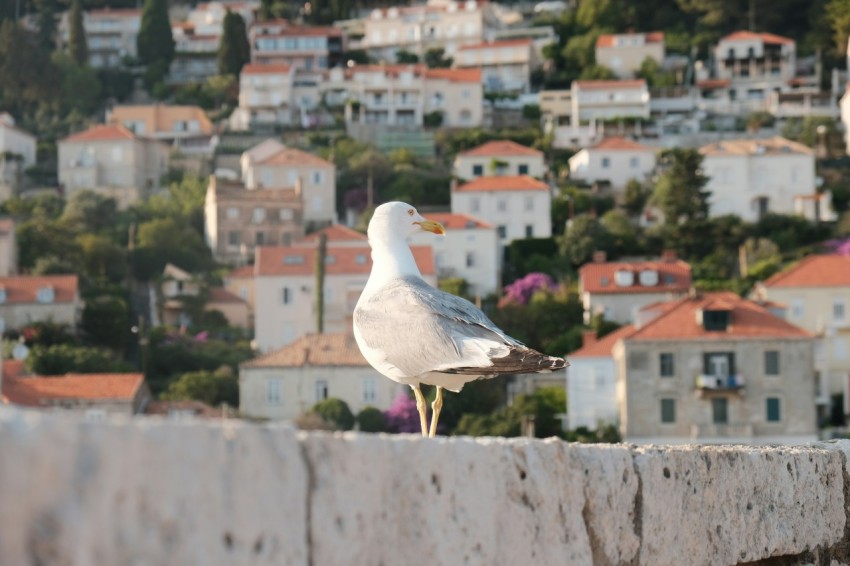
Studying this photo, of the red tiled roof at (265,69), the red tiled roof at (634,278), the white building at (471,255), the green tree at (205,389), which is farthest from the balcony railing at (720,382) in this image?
the red tiled roof at (265,69)

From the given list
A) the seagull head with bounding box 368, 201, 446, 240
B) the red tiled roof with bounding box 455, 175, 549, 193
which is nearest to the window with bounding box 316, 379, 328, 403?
the red tiled roof with bounding box 455, 175, 549, 193

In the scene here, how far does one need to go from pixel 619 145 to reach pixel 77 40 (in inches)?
1424

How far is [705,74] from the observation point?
4208 inches

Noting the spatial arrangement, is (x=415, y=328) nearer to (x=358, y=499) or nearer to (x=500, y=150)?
(x=358, y=499)

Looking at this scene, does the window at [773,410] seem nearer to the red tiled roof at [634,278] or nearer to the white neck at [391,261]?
the red tiled roof at [634,278]

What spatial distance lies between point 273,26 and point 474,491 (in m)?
112

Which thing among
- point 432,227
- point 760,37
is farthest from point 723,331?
point 760,37

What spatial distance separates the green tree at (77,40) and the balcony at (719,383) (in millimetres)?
61162

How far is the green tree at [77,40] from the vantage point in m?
111

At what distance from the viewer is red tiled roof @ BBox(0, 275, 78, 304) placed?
2687 inches

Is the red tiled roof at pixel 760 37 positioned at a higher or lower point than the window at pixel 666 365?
higher

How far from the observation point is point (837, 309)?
68.8 meters

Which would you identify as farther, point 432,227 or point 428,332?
point 432,227

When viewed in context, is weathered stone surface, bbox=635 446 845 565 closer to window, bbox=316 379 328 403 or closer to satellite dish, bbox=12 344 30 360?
window, bbox=316 379 328 403
